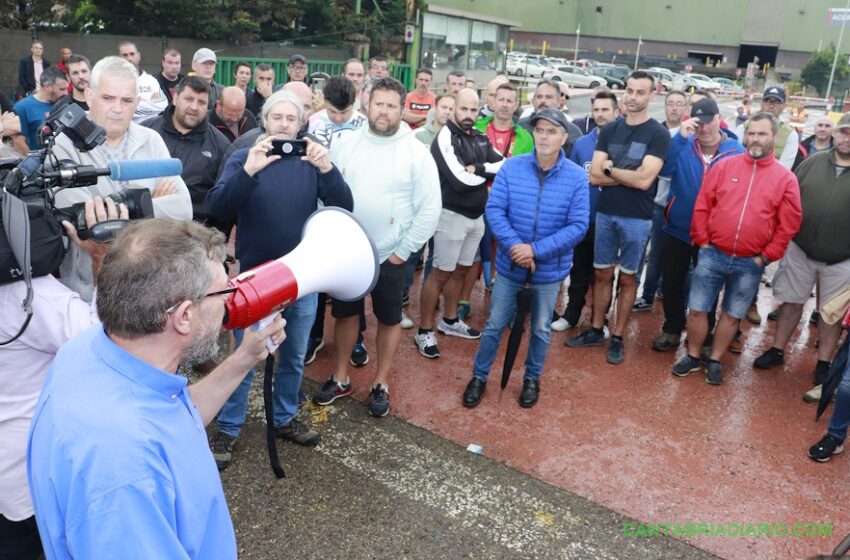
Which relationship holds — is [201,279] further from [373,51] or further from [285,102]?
[373,51]

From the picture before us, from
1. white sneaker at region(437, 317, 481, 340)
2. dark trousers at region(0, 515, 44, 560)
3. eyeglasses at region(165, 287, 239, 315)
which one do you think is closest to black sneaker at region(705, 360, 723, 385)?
white sneaker at region(437, 317, 481, 340)

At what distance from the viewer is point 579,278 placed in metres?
6.17

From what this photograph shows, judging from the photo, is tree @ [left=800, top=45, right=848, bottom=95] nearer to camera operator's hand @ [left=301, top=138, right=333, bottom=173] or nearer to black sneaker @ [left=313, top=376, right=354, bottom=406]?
black sneaker @ [left=313, top=376, right=354, bottom=406]

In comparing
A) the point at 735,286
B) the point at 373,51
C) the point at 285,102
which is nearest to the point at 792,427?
the point at 735,286

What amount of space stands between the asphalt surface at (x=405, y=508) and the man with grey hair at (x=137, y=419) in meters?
1.80

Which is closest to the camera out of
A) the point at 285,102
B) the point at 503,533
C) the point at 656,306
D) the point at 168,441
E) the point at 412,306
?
the point at 168,441

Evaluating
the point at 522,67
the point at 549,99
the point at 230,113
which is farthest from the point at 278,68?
the point at 522,67

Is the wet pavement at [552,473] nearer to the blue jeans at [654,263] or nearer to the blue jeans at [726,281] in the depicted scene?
the blue jeans at [726,281]

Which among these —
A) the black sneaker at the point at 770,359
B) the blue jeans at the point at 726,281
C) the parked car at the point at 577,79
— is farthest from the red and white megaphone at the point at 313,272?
the parked car at the point at 577,79

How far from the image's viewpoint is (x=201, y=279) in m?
1.63

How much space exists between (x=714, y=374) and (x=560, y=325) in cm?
139

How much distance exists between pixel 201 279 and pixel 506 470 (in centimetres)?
279

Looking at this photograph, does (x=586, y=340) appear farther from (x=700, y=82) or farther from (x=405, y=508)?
(x=700, y=82)

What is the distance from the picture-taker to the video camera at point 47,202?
1892 mm
